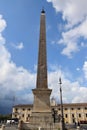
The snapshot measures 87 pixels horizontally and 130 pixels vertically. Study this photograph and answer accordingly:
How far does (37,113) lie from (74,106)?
5567cm

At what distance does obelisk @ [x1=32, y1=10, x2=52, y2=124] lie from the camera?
24547mm

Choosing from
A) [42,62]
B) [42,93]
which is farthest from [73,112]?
[42,93]

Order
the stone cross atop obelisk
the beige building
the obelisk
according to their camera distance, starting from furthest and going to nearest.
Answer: the beige building → the stone cross atop obelisk → the obelisk

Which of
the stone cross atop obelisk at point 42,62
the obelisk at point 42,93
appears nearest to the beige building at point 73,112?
the stone cross atop obelisk at point 42,62

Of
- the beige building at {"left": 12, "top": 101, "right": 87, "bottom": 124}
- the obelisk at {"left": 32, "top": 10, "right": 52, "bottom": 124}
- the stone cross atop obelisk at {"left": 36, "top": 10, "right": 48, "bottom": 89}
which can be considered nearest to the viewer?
the obelisk at {"left": 32, "top": 10, "right": 52, "bottom": 124}

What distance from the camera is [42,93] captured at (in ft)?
84.2

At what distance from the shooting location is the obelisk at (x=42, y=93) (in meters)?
24.5

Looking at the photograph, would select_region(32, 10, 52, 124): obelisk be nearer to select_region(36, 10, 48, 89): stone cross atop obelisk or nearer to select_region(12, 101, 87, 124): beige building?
select_region(36, 10, 48, 89): stone cross atop obelisk

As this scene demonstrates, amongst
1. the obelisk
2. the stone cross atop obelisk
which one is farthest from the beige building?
the obelisk

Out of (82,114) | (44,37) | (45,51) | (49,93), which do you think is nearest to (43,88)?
(49,93)

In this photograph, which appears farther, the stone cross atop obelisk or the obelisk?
the stone cross atop obelisk

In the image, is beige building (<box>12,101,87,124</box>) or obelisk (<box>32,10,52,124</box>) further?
beige building (<box>12,101,87,124</box>)

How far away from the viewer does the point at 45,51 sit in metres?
28.1

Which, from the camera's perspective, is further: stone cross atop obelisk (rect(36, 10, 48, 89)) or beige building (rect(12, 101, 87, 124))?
beige building (rect(12, 101, 87, 124))
